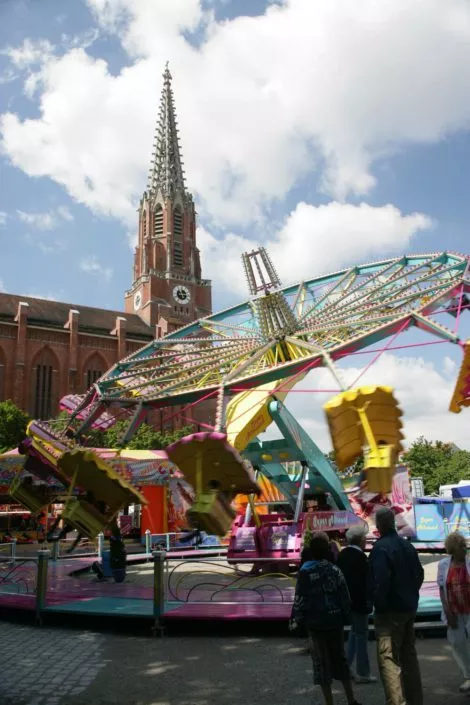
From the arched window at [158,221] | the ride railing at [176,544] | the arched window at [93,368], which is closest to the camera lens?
the ride railing at [176,544]

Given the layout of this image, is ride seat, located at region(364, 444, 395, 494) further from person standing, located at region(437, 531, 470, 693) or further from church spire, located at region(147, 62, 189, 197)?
church spire, located at region(147, 62, 189, 197)

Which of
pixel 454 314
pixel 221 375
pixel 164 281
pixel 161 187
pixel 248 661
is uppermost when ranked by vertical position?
pixel 161 187

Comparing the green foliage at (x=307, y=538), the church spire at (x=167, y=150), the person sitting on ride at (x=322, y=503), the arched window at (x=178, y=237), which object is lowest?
the green foliage at (x=307, y=538)

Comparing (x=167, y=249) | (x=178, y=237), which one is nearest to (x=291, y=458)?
(x=167, y=249)

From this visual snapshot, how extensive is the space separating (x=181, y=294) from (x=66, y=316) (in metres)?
18.2

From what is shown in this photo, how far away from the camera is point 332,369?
11727 millimetres

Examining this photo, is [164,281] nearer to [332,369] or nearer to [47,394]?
[47,394]

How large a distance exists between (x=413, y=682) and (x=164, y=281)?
269 feet

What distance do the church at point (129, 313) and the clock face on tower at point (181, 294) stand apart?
6.0 inches

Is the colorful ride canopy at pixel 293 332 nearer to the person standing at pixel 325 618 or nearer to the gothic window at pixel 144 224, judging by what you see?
the person standing at pixel 325 618

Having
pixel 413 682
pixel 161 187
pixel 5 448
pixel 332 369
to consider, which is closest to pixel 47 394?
Answer: pixel 5 448

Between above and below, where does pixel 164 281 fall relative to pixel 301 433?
above

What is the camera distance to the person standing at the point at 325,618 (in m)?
5.09

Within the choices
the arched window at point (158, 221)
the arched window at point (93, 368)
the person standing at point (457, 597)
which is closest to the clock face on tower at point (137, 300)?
Result: the arched window at point (158, 221)
